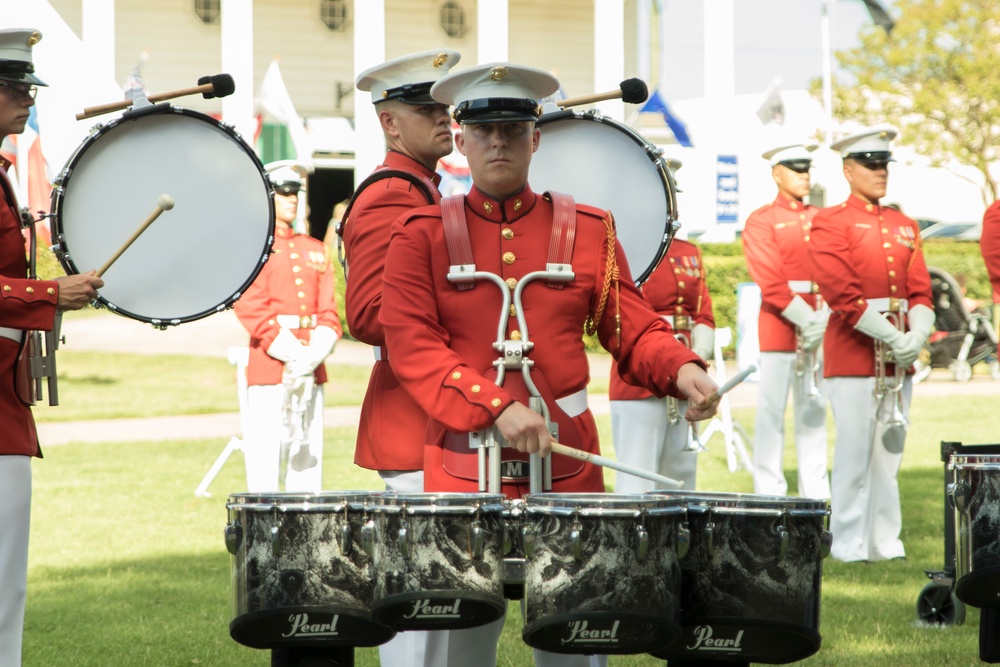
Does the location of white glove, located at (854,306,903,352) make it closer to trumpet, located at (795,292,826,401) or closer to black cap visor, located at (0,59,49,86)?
trumpet, located at (795,292,826,401)

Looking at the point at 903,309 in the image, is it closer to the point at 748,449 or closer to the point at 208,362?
the point at 748,449

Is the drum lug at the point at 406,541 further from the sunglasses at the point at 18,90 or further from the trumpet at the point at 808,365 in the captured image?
the trumpet at the point at 808,365

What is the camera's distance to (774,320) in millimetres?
11250

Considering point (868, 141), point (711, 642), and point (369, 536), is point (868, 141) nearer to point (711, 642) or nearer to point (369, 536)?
point (711, 642)

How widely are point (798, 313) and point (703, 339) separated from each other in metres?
1.57

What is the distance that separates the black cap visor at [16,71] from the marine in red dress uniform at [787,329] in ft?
22.7

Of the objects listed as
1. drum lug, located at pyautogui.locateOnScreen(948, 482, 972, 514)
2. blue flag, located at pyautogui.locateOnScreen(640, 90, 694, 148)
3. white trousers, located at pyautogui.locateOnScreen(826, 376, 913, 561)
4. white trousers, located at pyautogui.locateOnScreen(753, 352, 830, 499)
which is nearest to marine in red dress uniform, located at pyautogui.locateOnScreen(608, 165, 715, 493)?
white trousers, located at pyautogui.locateOnScreen(826, 376, 913, 561)

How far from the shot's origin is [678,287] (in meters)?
9.39

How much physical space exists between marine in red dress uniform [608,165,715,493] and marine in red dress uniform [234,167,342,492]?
8.42ft

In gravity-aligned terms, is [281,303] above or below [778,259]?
below

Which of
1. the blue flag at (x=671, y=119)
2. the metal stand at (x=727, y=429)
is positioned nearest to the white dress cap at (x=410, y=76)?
the metal stand at (x=727, y=429)

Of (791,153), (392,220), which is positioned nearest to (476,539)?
(392,220)

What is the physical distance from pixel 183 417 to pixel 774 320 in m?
9.66

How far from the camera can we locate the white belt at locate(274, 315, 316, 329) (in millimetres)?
10672
